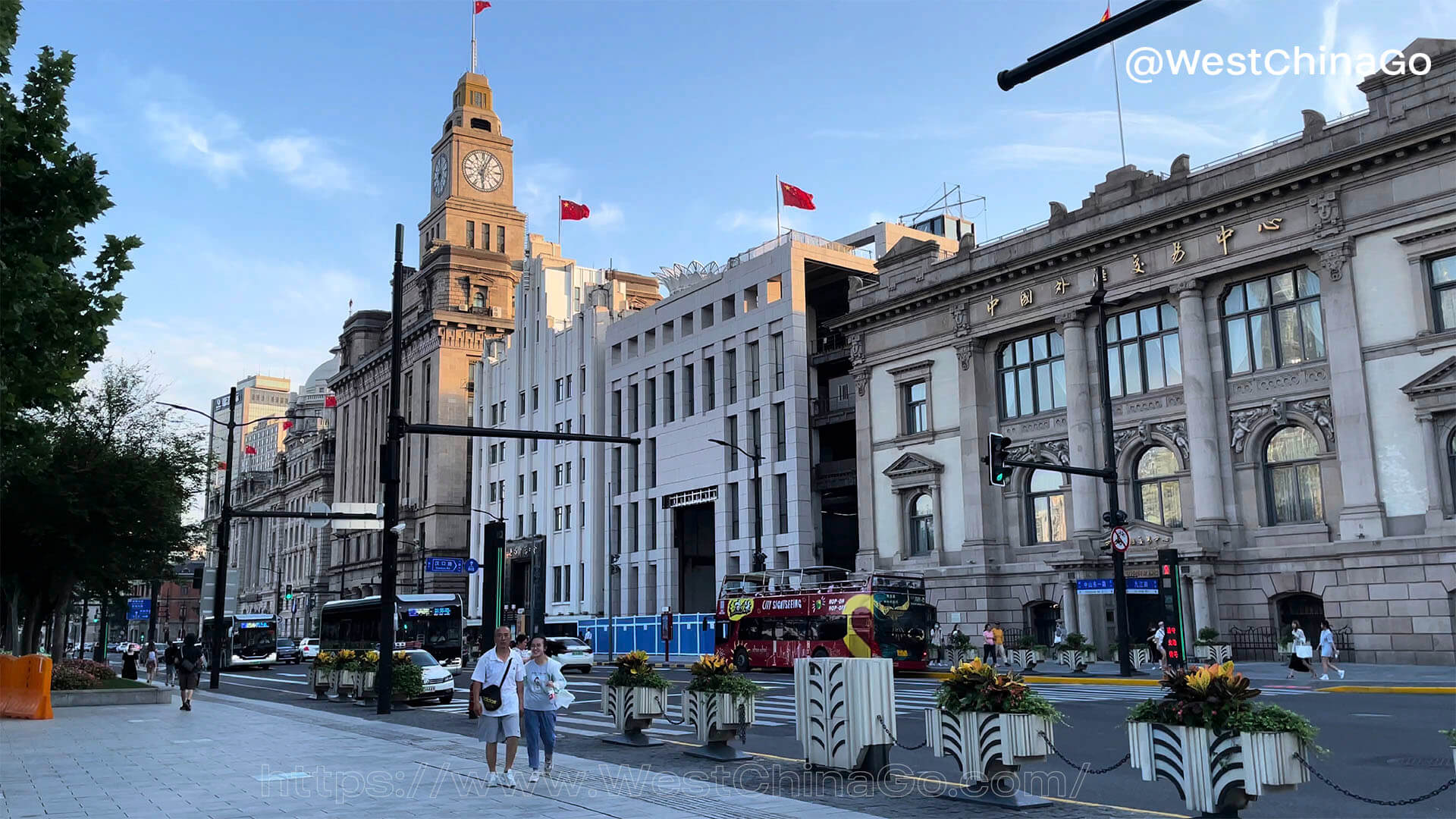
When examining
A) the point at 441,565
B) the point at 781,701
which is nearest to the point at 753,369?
the point at 441,565

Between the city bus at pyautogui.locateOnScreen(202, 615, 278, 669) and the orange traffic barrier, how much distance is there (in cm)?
4288

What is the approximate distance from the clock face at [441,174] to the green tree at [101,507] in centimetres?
6800

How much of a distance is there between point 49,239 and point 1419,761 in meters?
19.6

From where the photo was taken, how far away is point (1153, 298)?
41750mm

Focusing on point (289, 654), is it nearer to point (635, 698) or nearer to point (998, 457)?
point (998, 457)

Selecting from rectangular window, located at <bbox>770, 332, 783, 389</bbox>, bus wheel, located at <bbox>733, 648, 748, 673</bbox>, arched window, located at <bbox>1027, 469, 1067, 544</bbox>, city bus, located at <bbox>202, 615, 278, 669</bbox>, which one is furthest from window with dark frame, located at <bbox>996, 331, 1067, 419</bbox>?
city bus, located at <bbox>202, 615, 278, 669</bbox>

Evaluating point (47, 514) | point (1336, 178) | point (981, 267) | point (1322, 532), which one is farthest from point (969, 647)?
point (47, 514)

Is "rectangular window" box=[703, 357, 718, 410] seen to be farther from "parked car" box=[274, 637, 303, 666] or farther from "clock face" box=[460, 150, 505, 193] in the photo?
"clock face" box=[460, 150, 505, 193]

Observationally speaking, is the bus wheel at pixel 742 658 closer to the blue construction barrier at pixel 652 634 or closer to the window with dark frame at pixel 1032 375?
the blue construction barrier at pixel 652 634

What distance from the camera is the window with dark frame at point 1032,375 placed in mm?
45094

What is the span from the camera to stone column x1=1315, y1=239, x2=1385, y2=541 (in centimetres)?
3441

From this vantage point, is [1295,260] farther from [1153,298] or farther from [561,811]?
[561,811]

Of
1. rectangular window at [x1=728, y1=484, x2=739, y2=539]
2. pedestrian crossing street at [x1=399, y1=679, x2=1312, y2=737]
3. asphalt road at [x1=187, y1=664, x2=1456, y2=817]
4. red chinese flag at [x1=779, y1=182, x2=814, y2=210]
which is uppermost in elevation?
red chinese flag at [x1=779, y1=182, x2=814, y2=210]

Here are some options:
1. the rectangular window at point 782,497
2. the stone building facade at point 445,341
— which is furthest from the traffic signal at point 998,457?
the stone building facade at point 445,341
